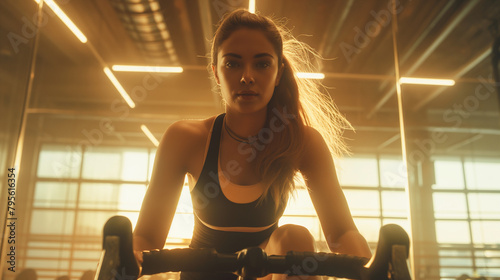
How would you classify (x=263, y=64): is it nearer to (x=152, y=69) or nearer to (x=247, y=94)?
(x=247, y=94)

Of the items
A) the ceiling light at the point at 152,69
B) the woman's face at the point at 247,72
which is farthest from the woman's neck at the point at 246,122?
the ceiling light at the point at 152,69

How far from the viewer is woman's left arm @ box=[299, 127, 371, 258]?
2.61 feet

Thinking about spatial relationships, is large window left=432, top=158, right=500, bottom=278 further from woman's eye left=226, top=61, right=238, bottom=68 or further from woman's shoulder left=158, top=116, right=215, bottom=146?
woman's eye left=226, top=61, right=238, bottom=68

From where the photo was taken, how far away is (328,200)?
90cm

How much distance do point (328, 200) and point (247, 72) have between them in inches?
13.4

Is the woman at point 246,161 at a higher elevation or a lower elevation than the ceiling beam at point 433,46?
lower

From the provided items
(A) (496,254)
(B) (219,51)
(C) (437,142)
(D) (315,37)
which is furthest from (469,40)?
(B) (219,51)

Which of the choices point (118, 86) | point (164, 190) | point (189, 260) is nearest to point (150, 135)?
point (118, 86)

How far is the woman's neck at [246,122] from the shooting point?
3.33ft

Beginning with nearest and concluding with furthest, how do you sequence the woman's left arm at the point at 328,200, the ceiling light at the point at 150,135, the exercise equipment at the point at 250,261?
the exercise equipment at the point at 250,261 < the woman's left arm at the point at 328,200 < the ceiling light at the point at 150,135

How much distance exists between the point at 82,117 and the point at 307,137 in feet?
11.2

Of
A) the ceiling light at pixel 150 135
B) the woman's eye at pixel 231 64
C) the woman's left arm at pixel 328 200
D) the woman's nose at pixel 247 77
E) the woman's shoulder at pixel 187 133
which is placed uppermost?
the ceiling light at pixel 150 135

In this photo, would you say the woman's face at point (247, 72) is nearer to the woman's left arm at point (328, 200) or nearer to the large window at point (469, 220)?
the woman's left arm at point (328, 200)

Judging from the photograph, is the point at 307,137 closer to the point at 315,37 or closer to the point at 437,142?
the point at 315,37
